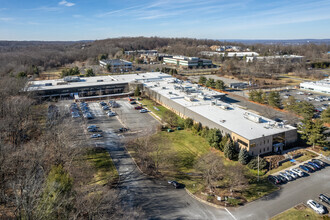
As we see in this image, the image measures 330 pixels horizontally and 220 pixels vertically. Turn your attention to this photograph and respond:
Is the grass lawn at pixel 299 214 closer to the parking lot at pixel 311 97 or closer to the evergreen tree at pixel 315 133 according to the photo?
the evergreen tree at pixel 315 133

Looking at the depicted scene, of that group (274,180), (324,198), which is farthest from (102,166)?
(324,198)

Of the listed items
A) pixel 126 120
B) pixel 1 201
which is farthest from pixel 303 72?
pixel 1 201

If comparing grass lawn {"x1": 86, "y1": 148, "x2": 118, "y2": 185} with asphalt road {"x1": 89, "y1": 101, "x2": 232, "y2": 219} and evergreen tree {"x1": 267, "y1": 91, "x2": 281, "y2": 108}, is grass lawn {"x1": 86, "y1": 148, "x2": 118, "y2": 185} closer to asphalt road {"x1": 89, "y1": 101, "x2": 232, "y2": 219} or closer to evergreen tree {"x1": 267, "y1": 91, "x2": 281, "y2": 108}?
asphalt road {"x1": 89, "y1": 101, "x2": 232, "y2": 219}

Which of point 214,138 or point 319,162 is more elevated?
point 214,138

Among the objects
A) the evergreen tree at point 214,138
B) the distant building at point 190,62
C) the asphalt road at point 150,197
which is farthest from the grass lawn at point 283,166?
the distant building at point 190,62

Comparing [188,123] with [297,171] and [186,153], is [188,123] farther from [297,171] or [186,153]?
[297,171]

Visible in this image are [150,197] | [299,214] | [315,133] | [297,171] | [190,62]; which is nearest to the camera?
[299,214]

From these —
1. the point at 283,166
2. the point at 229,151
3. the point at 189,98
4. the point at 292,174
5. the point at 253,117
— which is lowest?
the point at 283,166

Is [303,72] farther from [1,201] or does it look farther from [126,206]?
[1,201]
